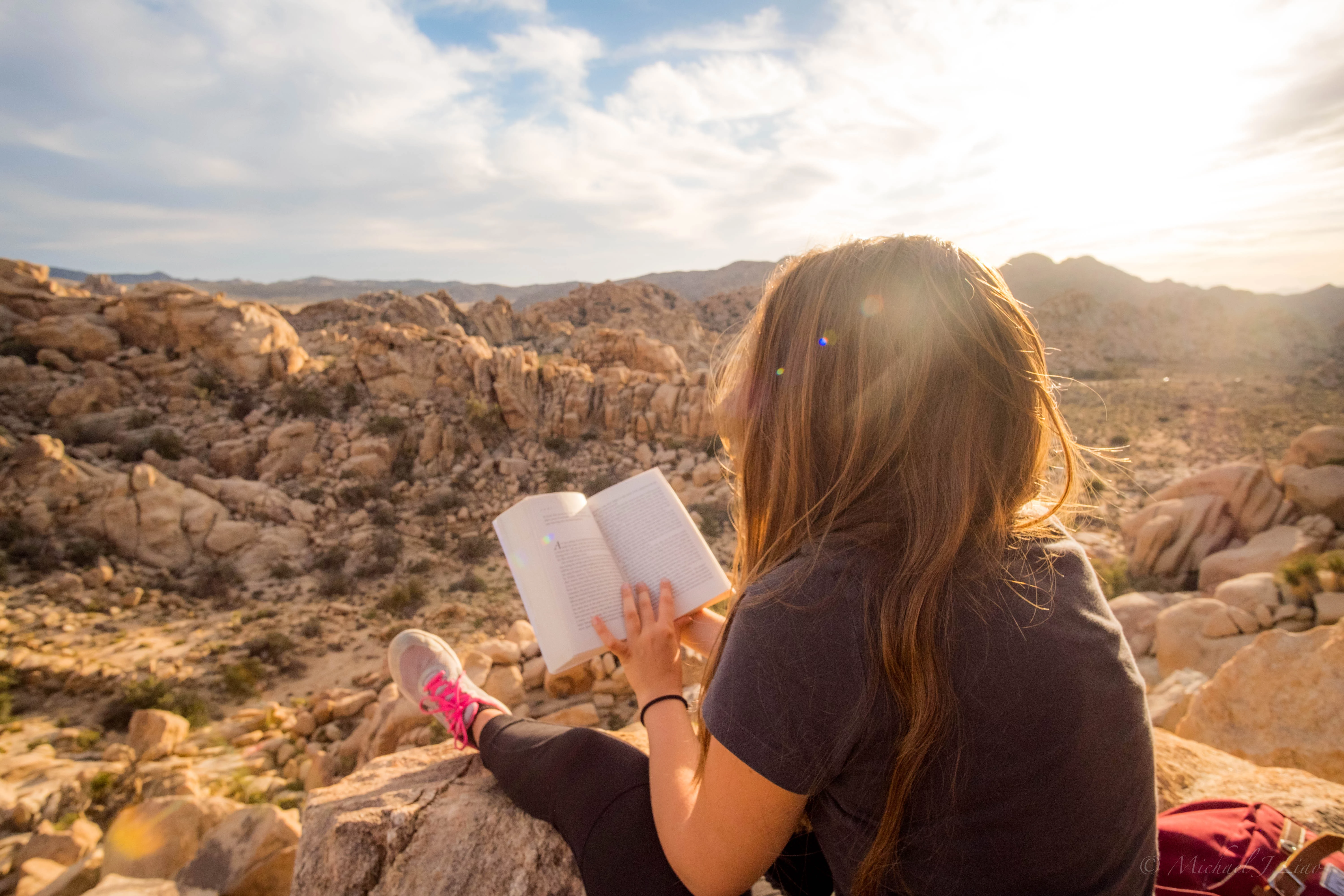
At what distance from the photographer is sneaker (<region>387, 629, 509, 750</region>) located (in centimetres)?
234

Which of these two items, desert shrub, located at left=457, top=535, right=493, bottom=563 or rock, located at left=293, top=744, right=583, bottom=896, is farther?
desert shrub, located at left=457, top=535, right=493, bottom=563

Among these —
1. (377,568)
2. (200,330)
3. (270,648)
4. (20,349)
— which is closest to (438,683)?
(270,648)

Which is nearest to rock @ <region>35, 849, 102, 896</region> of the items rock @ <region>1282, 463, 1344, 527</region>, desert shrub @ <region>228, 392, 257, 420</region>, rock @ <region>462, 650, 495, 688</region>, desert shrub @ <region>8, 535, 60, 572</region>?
rock @ <region>462, 650, 495, 688</region>

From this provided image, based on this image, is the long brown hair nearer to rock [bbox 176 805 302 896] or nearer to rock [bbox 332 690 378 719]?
rock [bbox 176 805 302 896]

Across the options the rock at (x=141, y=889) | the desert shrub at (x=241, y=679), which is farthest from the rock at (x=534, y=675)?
the desert shrub at (x=241, y=679)

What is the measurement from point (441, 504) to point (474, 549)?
1.48 m

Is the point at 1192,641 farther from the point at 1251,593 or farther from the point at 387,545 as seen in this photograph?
the point at 387,545

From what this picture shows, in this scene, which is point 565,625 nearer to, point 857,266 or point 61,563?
point 857,266

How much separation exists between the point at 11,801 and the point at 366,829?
10.1 ft

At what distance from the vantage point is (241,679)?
5055 mm

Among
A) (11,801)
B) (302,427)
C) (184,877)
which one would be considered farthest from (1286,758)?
(302,427)

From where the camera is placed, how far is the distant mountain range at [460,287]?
67188 millimetres

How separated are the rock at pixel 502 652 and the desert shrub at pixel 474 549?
3.89 meters

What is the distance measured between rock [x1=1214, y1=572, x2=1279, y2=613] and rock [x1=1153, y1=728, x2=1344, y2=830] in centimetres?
300
